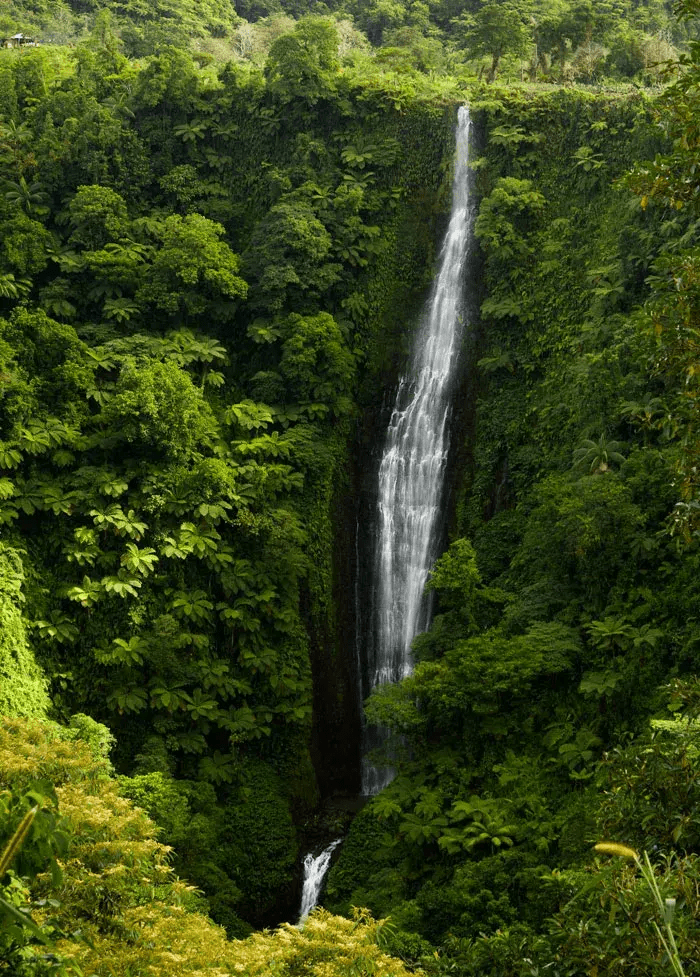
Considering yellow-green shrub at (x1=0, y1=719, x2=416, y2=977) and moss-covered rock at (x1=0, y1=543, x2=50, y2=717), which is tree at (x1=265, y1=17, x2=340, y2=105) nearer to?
moss-covered rock at (x1=0, y1=543, x2=50, y2=717)

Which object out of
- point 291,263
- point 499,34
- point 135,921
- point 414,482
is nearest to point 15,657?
point 135,921

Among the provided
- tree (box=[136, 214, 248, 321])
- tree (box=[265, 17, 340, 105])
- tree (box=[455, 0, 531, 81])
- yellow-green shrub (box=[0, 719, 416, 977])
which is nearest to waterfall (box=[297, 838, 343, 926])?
yellow-green shrub (box=[0, 719, 416, 977])

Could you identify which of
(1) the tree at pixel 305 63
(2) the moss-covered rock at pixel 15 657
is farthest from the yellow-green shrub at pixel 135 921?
(1) the tree at pixel 305 63

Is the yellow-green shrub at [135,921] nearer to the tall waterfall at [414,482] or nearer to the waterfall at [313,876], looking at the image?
the waterfall at [313,876]

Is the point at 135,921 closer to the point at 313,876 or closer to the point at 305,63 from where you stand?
the point at 313,876

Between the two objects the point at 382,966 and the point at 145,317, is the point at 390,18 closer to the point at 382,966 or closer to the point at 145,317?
the point at 145,317

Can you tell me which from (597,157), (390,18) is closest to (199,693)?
(597,157)

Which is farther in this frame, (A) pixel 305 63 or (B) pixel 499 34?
(B) pixel 499 34
